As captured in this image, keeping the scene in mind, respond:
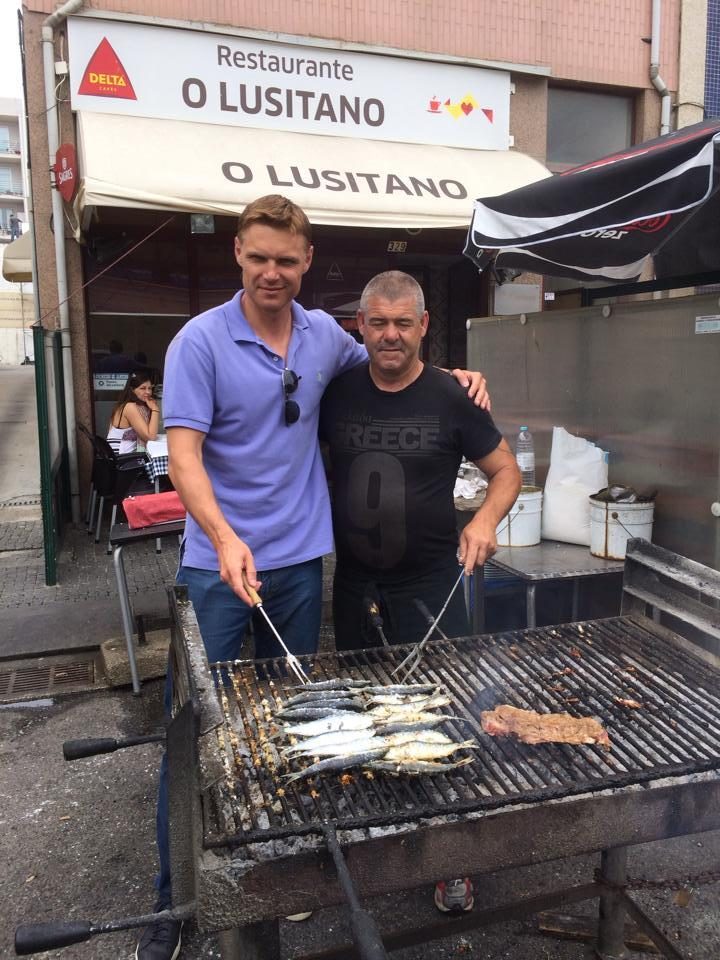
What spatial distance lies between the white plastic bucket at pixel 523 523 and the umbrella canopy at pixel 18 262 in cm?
959

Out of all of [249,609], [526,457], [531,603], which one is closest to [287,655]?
[249,609]

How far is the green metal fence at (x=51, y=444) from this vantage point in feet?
20.3

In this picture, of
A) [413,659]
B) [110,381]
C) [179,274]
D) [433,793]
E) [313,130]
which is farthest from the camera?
[179,274]

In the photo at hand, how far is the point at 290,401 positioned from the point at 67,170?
6107 millimetres

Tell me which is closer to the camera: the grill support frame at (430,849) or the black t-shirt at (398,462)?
the grill support frame at (430,849)

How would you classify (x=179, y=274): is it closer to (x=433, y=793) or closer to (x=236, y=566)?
Answer: (x=236, y=566)

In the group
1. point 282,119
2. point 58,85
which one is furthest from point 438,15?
point 58,85

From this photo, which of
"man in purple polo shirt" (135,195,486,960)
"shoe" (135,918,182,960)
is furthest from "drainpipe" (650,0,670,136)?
"shoe" (135,918,182,960)

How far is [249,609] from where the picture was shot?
290 cm

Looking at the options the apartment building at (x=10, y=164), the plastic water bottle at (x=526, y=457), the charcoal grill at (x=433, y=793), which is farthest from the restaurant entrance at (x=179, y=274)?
the apartment building at (x=10, y=164)

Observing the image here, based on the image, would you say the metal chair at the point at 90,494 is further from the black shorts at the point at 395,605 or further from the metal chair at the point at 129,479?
the black shorts at the point at 395,605

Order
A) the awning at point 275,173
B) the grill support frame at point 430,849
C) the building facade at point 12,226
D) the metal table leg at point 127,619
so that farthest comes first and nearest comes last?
the building facade at point 12,226 → the awning at point 275,173 → the metal table leg at point 127,619 → the grill support frame at point 430,849

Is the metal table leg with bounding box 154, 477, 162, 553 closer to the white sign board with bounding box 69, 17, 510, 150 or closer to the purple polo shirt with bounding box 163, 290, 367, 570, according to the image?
the white sign board with bounding box 69, 17, 510, 150

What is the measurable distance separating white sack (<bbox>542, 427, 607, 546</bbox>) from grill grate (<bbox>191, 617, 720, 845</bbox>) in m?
1.51
